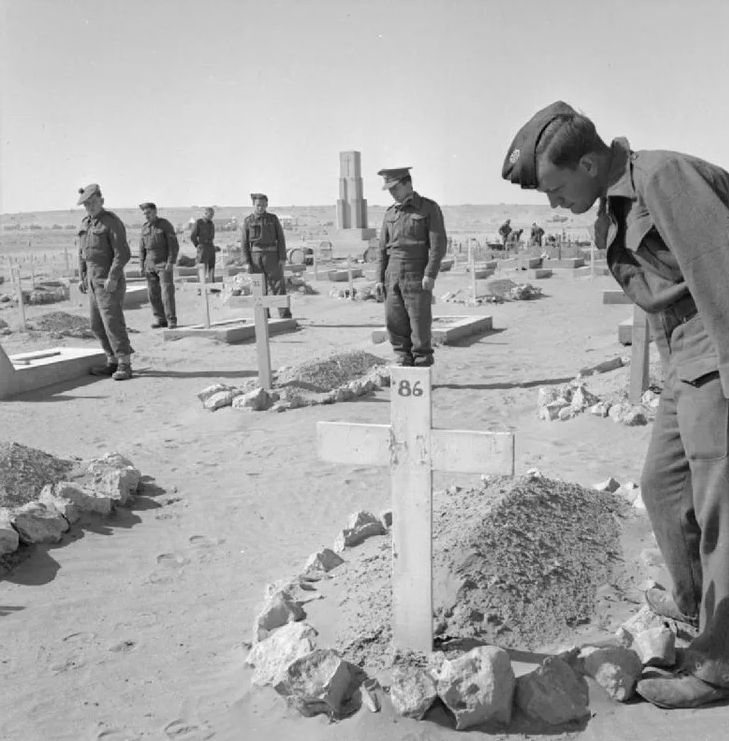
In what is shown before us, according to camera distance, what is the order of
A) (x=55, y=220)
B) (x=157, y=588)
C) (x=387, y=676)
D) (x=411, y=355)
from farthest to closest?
(x=55, y=220)
(x=411, y=355)
(x=157, y=588)
(x=387, y=676)

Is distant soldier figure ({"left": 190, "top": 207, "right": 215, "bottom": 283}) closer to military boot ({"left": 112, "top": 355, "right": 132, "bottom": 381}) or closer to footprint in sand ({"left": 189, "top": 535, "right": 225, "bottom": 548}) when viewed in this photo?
military boot ({"left": 112, "top": 355, "right": 132, "bottom": 381})

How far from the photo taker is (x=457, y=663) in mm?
2746

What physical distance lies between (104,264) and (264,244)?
11.8ft

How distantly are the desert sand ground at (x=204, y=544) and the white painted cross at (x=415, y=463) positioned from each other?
379 millimetres

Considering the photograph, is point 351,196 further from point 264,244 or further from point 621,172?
point 621,172


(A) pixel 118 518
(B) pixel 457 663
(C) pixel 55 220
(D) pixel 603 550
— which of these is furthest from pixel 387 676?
(C) pixel 55 220

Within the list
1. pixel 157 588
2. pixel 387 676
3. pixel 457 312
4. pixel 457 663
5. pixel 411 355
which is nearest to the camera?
pixel 457 663

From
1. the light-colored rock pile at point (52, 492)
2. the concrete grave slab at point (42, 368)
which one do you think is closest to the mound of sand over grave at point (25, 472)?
the light-colored rock pile at point (52, 492)

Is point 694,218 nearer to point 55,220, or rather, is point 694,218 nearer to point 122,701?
point 122,701

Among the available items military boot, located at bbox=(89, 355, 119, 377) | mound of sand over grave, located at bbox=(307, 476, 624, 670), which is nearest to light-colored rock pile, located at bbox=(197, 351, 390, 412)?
military boot, located at bbox=(89, 355, 119, 377)

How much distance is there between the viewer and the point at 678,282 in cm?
244

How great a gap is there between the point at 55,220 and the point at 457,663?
9769 centimetres

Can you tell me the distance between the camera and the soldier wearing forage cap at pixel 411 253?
7.97m

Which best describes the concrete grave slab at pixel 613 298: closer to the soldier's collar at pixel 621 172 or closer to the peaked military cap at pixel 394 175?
the peaked military cap at pixel 394 175
